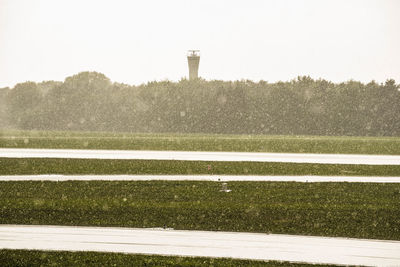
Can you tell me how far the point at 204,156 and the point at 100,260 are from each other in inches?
473

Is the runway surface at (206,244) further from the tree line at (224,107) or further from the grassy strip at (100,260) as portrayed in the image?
the tree line at (224,107)

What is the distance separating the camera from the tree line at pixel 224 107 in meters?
35.8

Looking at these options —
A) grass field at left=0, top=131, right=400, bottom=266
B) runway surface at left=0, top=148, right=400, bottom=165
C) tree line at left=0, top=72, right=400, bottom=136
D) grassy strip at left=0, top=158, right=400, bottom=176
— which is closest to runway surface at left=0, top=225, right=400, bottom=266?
grass field at left=0, top=131, right=400, bottom=266

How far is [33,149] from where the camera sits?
21312 mm

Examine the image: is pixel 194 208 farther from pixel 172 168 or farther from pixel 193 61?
pixel 193 61

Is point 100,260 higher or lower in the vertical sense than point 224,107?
lower

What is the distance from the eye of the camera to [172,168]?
15305 mm

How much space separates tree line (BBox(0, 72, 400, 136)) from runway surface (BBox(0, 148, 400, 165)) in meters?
Answer: 16.2

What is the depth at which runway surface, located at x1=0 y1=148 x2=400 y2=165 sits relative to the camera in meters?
17.8

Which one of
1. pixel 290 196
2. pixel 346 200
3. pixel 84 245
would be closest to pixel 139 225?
pixel 84 245

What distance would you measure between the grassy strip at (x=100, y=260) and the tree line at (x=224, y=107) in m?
30.1

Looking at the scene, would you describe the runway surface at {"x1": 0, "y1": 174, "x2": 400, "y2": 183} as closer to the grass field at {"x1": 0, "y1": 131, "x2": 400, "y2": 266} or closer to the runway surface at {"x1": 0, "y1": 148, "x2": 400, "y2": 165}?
the grass field at {"x1": 0, "y1": 131, "x2": 400, "y2": 266}

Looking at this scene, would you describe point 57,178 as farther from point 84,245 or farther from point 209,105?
point 209,105

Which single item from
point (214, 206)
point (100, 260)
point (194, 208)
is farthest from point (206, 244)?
point (214, 206)
